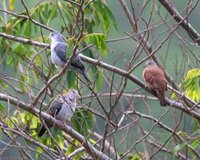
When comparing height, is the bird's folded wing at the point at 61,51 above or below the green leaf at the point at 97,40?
above

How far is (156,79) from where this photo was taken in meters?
7.32

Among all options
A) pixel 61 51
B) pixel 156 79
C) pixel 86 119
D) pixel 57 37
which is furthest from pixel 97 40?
pixel 57 37

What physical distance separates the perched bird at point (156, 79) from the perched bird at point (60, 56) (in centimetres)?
73

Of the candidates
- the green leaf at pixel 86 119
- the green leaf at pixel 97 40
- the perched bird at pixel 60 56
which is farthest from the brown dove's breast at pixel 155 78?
the green leaf at pixel 97 40

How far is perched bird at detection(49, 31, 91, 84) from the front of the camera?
709cm

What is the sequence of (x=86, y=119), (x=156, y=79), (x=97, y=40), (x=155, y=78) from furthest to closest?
(x=155, y=78)
(x=156, y=79)
(x=86, y=119)
(x=97, y=40)

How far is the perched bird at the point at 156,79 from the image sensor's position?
6959 millimetres

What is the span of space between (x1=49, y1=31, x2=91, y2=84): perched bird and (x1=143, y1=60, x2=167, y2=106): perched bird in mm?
727

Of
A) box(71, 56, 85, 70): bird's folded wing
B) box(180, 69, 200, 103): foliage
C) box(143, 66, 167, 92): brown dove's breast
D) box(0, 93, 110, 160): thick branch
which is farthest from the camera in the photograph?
box(143, 66, 167, 92): brown dove's breast

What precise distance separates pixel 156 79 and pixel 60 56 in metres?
1.06

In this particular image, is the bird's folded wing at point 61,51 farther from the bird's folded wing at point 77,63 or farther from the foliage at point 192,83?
the foliage at point 192,83

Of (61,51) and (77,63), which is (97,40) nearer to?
(77,63)

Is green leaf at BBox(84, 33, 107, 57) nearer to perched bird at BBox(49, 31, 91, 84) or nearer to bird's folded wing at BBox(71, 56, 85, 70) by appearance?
perched bird at BBox(49, 31, 91, 84)

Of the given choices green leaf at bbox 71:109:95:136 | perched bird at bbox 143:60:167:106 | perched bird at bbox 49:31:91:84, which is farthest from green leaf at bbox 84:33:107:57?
perched bird at bbox 143:60:167:106
